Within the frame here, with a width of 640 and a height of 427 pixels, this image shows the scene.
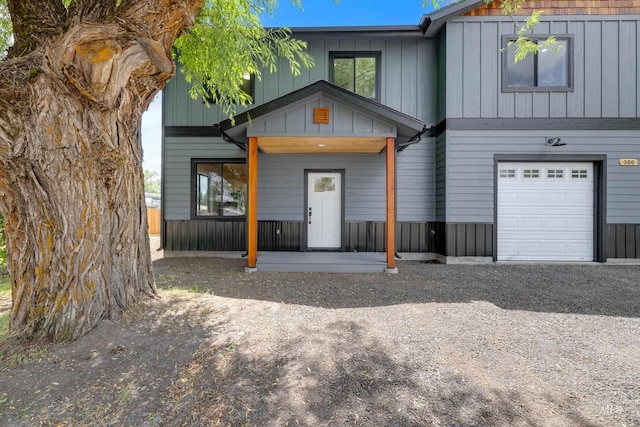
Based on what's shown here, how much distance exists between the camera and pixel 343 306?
3621 millimetres

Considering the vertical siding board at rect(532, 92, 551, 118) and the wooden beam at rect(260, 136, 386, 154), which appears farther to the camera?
the vertical siding board at rect(532, 92, 551, 118)

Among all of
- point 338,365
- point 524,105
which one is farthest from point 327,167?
point 338,365

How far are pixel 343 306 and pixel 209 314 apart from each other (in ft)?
5.26

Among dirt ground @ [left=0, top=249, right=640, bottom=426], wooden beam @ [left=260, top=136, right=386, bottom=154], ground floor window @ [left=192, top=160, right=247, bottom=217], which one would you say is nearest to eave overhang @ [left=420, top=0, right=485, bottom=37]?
wooden beam @ [left=260, top=136, right=386, bottom=154]

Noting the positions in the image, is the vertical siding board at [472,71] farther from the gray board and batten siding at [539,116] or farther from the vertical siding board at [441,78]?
the vertical siding board at [441,78]

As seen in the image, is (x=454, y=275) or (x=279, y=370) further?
(x=454, y=275)

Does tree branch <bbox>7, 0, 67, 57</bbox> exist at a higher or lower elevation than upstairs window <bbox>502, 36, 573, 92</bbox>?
lower

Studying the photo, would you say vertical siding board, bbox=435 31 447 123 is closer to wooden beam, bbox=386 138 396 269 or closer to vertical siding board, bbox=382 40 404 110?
vertical siding board, bbox=382 40 404 110

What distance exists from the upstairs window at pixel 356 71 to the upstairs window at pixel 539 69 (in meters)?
2.98

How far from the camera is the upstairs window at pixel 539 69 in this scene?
6.51 metres

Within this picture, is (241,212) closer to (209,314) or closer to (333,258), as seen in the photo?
(333,258)

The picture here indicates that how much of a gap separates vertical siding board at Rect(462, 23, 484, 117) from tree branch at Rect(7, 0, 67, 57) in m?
7.04

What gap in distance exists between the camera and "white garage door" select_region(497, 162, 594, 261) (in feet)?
21.3

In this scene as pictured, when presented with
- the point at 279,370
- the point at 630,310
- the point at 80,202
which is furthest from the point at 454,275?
the point at 80,202
